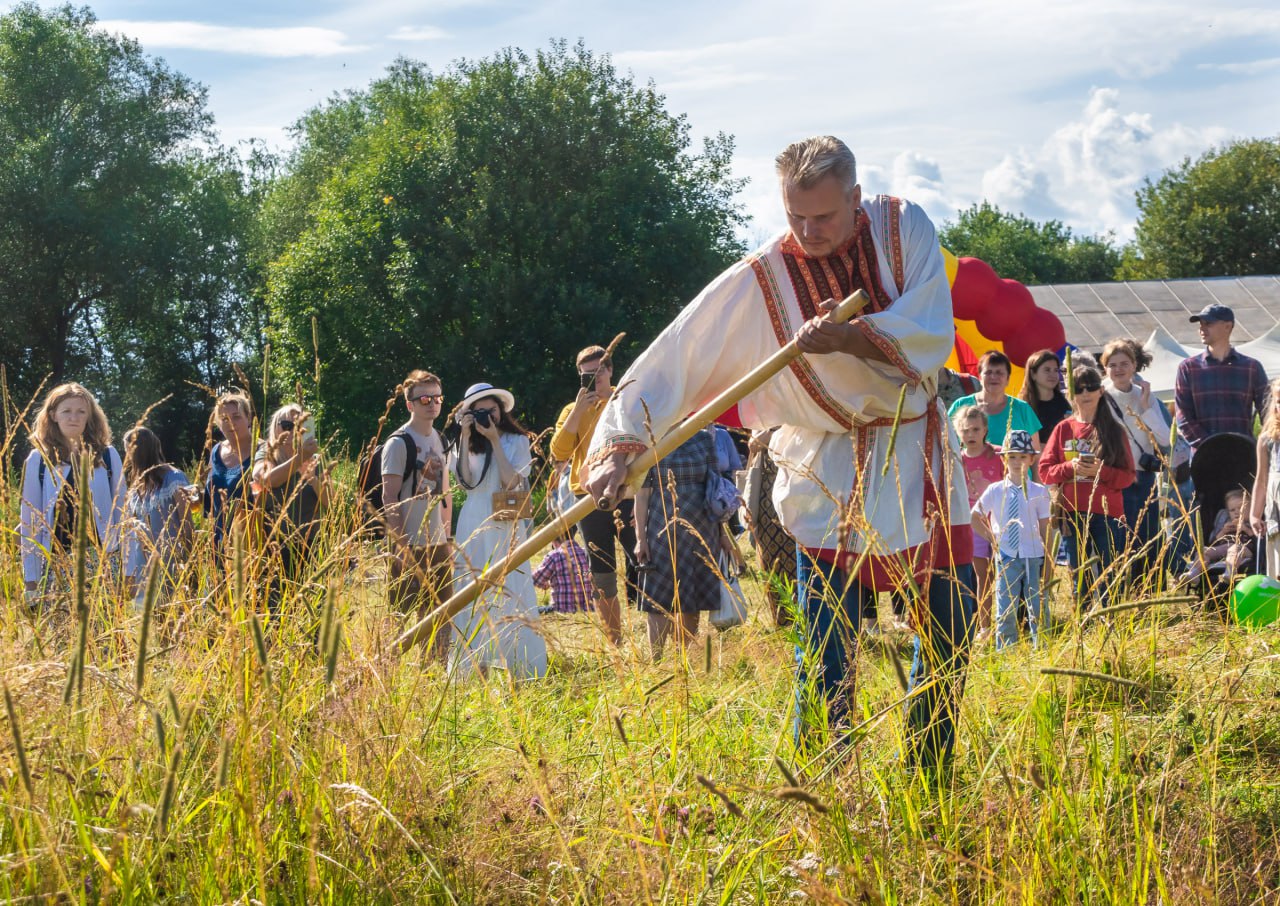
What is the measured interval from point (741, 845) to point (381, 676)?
802 mm

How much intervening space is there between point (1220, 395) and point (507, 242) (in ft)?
60.9

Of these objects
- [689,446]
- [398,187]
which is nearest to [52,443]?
[689,446]

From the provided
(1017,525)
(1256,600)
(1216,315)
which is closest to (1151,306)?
(1216,315)

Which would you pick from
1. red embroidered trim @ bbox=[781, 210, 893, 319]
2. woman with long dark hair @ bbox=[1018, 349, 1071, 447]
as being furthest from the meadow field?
woman with long dark hair @ bbox=[1018, 349, 1071, 447]

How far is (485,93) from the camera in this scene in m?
26.0

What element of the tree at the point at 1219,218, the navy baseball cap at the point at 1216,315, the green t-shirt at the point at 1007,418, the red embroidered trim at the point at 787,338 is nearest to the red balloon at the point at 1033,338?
the navy baseball cap at the point at 1216,315

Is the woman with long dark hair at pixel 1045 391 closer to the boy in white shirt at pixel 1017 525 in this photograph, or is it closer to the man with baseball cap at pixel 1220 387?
the man with baseball cap at pixel 1220 387

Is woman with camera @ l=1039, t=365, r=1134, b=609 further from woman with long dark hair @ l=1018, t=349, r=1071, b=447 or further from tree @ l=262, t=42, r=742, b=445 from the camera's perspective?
tree @ l=262, t=42, r=742, b=445

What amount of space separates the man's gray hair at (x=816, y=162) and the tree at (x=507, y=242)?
21289 mm

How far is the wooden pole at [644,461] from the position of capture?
2676mm

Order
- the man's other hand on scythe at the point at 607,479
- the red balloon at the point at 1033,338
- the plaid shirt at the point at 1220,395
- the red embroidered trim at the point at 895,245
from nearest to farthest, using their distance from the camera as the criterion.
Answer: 1. the man's other hand on scythe at the point at 607,479
2. the red embroidered trim at the point at 895,245
3. the plaid shirt at the point at 1220,395
4. the red balloon at the point at 1033,338

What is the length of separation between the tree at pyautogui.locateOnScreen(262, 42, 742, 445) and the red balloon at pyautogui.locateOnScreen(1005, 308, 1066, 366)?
1408 cm

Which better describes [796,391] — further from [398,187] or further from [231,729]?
[398,187]

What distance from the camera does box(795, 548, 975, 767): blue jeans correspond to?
8.03 ft
